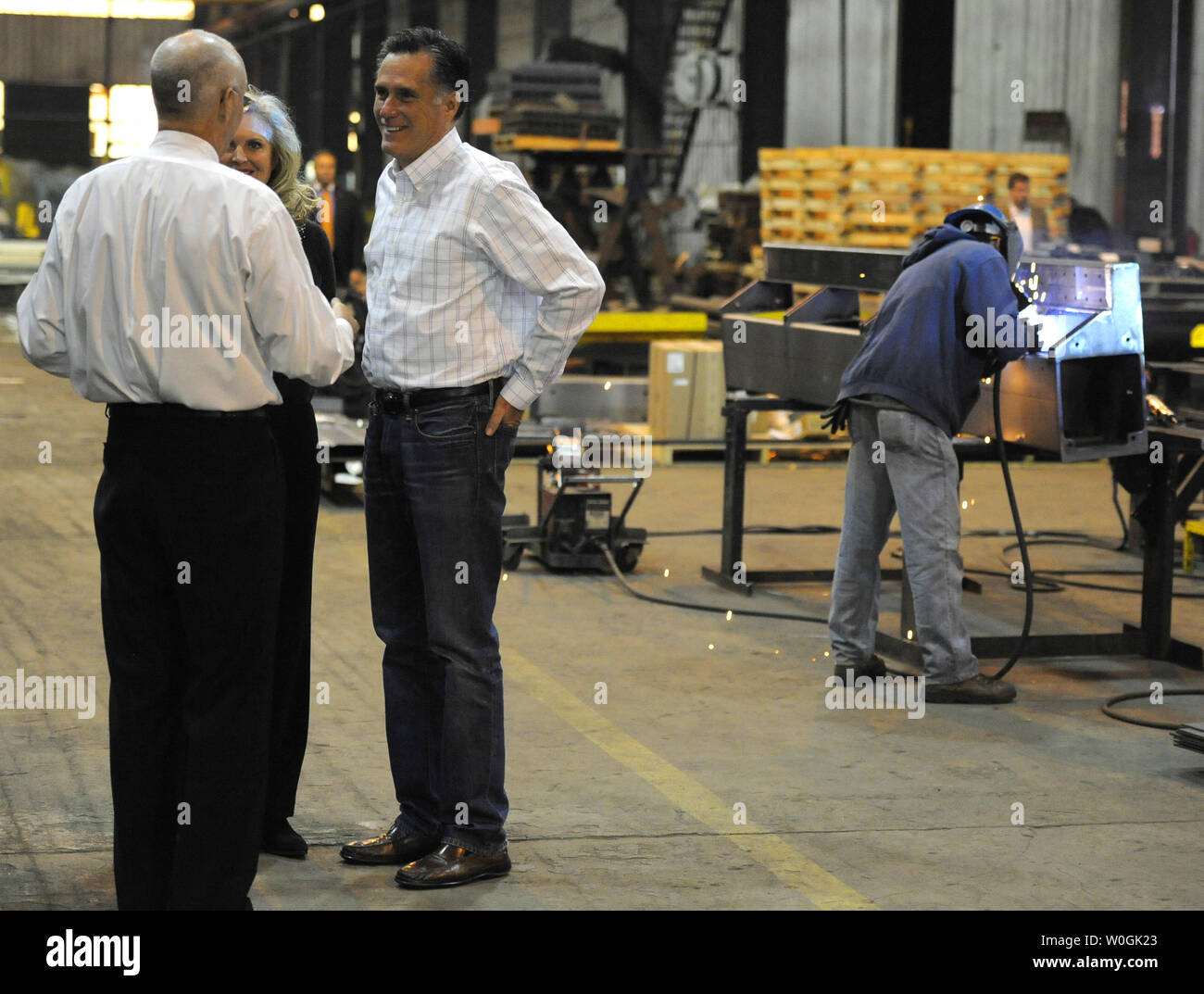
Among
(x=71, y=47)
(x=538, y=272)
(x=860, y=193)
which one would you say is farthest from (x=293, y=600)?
(x=71, y=47)

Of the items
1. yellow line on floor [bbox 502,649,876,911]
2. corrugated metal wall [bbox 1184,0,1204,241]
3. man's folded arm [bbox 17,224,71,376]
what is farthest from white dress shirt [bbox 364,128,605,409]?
corrugated metal wall [bbox 1184,0,1204,241]

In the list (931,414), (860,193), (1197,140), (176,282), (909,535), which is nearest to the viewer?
(176,282)

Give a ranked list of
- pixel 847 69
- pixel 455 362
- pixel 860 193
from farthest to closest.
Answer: pixel 847 69 < pixel 860 193 < pixel 455 362

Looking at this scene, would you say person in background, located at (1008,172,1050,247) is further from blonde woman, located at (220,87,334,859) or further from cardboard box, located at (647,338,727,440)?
blonde woman, located at (220,87,334,859)

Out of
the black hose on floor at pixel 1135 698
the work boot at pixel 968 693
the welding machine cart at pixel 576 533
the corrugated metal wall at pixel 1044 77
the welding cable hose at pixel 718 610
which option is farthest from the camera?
the corrugated metal wall at pixel 1044 77

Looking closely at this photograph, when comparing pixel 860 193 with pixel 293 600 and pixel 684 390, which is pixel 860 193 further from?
pixel 293 600

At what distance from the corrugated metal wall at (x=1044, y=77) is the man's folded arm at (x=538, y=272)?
1656 cm

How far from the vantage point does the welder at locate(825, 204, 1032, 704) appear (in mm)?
6484

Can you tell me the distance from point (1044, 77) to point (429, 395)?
682 inches

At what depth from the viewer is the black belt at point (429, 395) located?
4.34 meters

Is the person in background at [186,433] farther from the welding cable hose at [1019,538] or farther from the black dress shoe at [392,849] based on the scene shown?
the welding cable hose at [1019,538]

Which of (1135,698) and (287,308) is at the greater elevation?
(287,308)

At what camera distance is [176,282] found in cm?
368

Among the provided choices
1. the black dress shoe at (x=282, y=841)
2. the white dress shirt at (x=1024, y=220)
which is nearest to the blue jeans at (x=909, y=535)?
the black dress shoe at (x=282, y=841)
